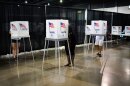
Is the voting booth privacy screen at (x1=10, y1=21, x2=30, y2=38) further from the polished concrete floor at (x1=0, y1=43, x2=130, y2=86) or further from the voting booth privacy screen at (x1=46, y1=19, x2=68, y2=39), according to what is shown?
the voting booth privacy screen at (x1=46, y1=19, x2=68, y2=39)

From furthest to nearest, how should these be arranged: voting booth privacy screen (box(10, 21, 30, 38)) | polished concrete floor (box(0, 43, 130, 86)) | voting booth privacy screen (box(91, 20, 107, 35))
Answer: voting booth privacy screen (box(91, 20, 107, 35))
voting booth privacy screen (box(10, 21, 30, 38))
polished concrete floor (box(0, 43, 130, 86))

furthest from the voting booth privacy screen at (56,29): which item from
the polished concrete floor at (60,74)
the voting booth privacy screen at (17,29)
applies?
the voting booth privacy screen at (17,29)

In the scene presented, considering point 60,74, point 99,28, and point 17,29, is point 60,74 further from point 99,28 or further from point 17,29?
point 99,28

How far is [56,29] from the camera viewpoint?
19.6ft

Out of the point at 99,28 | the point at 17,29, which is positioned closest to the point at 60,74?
the point at 17,29

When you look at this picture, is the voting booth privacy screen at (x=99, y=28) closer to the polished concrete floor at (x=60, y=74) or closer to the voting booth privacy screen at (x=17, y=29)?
the polished concrete floor at (x=60, y=74)

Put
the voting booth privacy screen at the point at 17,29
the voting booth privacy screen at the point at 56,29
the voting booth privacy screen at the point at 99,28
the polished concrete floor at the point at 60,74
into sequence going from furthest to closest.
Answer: the voting booth privacy screen at the point at 99,28 → the voting booth privacy screen at the point at 17,29 → the voting booth privacy screen at the point at 56,29 → the polished concrete floor at the point at 60,74

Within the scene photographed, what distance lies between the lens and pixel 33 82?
5.19 m

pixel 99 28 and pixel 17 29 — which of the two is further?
pixel 99 28

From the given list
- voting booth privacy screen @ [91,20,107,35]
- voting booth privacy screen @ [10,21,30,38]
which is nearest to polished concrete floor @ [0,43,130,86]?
voting booth privacy screen @ [10,21,30,38]

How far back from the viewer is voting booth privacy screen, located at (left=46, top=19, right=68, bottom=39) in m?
5.99

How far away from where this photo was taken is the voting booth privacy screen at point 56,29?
5992 millimetres

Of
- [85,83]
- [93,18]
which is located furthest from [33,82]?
[93,18]

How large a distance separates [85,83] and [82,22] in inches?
324
